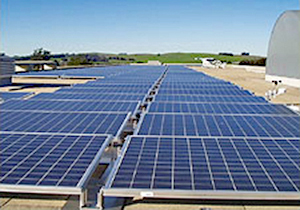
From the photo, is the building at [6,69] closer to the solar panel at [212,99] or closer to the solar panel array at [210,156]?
the solar panel at [212,99]

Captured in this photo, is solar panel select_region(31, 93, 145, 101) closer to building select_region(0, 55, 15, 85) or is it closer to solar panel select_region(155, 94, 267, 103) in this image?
solar panel select_region(155, 94, 267, 103)

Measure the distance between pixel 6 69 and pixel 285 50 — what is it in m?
33.8

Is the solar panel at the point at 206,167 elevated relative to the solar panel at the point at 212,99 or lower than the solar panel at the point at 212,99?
elevated

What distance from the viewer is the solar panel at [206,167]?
7.57m

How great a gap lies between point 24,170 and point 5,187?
33.7 inches

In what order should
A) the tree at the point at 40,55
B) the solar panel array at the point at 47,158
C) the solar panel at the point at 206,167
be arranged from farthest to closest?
1. the tree at the point at 40,55
2. the solar panel array at the point at 47,158
3. the solar panel at the point at 206,167

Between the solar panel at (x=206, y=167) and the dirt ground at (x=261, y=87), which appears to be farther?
the dirt ground at (x=261, y=87)

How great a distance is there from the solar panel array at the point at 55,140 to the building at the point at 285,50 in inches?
1205

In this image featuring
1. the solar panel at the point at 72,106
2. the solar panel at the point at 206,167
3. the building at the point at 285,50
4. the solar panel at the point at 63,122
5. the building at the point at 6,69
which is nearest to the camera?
the solar panel at the point at 206,167

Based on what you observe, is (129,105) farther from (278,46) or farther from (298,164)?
(278,46)

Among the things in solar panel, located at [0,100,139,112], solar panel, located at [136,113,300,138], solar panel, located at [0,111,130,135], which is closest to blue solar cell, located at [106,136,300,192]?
solar panel, located at [136,113,300,138]

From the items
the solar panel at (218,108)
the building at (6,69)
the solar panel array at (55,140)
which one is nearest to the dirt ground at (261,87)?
the solar panel at (218,108)

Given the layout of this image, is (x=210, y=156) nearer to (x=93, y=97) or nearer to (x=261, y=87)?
(x=93, y=97)

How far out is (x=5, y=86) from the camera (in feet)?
118
